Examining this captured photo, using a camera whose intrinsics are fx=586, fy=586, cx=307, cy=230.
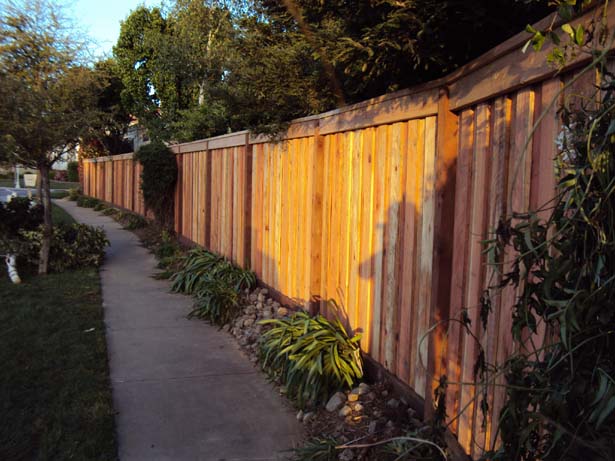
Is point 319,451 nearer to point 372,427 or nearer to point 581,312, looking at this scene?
point 372,427

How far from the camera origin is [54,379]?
16.2ft

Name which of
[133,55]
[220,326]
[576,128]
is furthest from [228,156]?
[133,55]

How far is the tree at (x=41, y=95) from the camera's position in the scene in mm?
8641

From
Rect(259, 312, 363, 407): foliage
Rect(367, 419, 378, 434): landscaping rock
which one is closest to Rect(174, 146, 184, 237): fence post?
Rect(259, 312, 363, 407): foliage

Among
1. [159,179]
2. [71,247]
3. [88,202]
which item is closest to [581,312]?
[71,247]

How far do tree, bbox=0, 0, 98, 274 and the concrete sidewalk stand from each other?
302 centimetres

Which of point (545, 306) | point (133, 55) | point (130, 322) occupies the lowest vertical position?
point (130, 322)

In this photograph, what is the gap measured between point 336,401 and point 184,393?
1.33 m

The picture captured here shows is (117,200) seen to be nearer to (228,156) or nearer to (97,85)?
(97,85)

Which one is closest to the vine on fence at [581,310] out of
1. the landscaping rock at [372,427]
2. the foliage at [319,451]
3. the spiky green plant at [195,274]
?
the foliage at [319,451]

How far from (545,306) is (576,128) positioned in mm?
486

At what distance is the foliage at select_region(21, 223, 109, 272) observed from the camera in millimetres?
9602

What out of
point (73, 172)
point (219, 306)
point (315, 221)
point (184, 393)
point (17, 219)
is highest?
point (73, 172)

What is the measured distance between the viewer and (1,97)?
27.7ft
